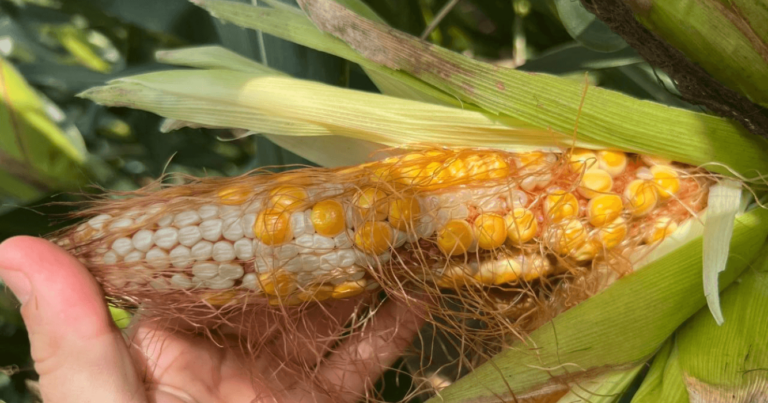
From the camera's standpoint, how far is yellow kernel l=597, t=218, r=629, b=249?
0.62m

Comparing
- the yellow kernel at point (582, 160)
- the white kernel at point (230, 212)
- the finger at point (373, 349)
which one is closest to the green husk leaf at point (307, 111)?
the yellow kernel at point (582, 160)

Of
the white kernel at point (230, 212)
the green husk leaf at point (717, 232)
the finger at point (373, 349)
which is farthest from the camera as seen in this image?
the finger at point (373, 349)

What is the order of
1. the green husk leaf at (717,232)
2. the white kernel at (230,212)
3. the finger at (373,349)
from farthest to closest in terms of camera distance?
1. the finger at (373,349)
2. the white kernel at (230,212)
3. the green husk leaf at (717,232)

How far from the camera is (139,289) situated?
2.11ft

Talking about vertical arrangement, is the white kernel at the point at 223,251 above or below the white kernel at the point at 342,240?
below

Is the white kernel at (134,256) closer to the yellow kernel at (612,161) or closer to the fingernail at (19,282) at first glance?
the fingernail at (19,282)

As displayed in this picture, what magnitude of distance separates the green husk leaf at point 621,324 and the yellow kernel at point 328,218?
0.87ft

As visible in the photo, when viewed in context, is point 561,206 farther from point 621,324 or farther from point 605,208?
point 621,324

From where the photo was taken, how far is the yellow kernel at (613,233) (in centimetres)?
62

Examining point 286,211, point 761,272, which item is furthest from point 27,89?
point 761,272

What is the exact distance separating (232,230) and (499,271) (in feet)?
1.12

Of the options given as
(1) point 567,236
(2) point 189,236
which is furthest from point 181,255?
(1) point 567,236

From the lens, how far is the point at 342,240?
1.97 feet

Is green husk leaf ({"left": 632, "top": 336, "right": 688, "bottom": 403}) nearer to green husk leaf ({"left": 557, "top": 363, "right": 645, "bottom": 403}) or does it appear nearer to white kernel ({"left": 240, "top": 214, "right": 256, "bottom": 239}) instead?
green husk leaf ({"left": 557, "top": 363, "right": 645, "bottom": 403})
